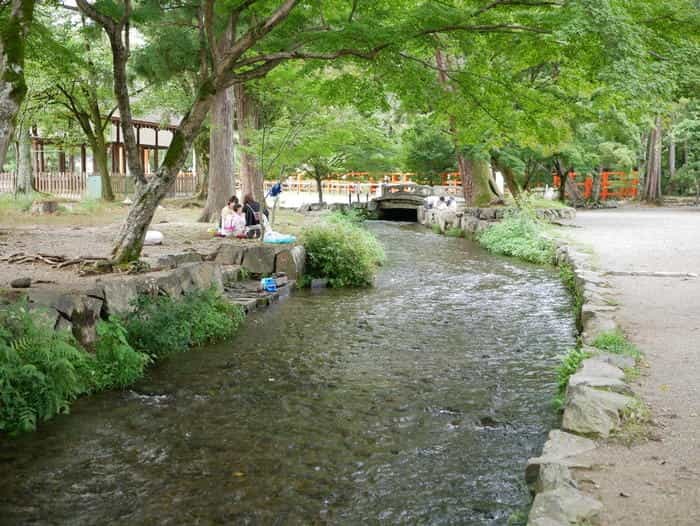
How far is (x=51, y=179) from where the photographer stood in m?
29.0

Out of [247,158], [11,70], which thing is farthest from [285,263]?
[247,158]

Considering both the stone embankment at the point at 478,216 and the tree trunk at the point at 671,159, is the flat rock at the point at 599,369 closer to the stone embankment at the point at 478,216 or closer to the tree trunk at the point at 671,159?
the stone embankment at the point at 478,216

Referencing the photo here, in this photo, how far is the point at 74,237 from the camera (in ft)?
43.8

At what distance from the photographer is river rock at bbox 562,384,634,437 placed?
14.7 ft

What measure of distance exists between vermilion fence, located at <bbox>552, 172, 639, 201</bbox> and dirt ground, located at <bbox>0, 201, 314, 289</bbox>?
83.2ft

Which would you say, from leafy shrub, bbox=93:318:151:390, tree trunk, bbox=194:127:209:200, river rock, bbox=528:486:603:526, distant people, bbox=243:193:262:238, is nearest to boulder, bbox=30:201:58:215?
distant people, bbox=243:193:262:238

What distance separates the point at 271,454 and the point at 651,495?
2813mm

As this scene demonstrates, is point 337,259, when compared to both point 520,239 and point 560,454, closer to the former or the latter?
point 520,239

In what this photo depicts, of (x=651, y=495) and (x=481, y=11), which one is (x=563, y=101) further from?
(x=651, y=495)

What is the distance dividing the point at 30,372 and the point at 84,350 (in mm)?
1196

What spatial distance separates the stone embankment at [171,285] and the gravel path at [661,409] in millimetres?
5018

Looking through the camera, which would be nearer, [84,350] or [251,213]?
[84,350]

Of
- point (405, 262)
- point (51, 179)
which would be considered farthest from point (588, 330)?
point (51, 179)

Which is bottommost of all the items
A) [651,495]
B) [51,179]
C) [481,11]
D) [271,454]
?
→ [271,454]
